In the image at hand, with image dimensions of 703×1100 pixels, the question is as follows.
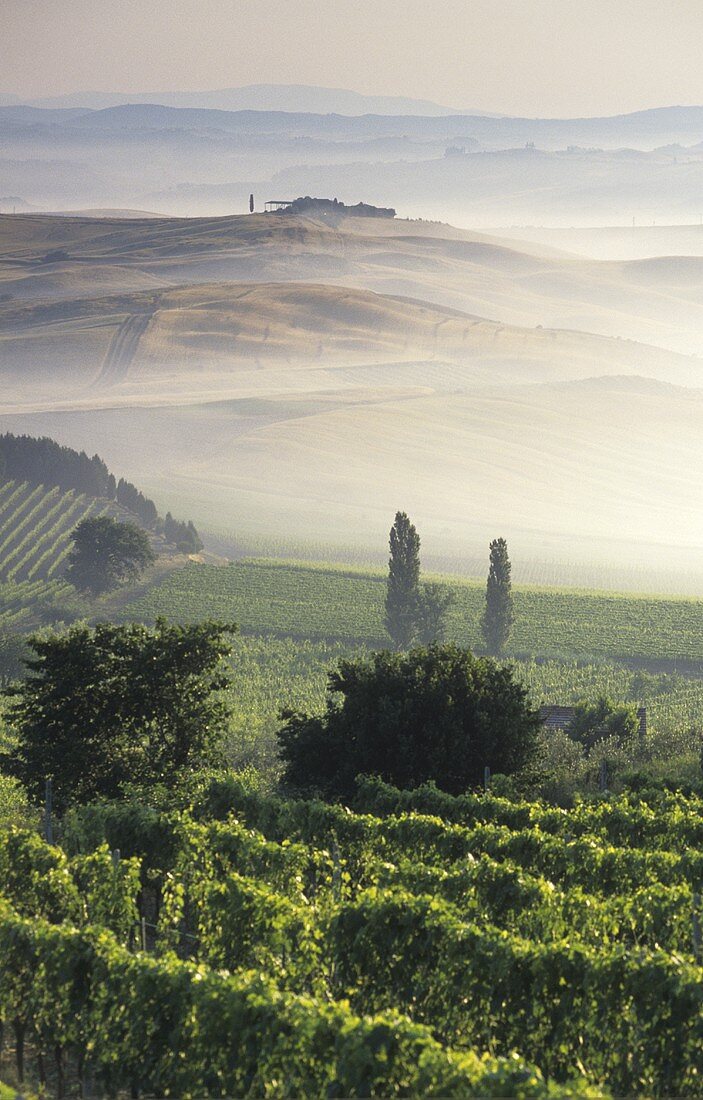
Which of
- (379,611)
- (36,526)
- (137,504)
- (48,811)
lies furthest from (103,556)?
(48,811)

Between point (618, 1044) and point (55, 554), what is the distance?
413 ft

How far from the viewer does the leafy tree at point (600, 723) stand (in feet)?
199

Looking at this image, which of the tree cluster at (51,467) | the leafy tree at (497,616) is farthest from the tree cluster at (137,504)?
the leafy tree at (497,616)

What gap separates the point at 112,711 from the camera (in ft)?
135

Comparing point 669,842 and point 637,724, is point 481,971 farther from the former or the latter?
point 637,724

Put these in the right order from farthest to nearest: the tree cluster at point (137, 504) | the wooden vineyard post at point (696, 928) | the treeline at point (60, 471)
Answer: the treeline at point (60, 471), the tree cluster at point (137, 504), the wooden vineyard post at point (696, 928)

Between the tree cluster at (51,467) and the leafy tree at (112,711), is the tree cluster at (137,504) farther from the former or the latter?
the leafy tree at (112,711)

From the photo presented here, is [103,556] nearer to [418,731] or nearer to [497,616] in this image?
[497,616]

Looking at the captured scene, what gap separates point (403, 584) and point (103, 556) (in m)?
36.6

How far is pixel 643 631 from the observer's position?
4242 inches

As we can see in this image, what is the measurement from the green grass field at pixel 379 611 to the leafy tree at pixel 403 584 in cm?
268

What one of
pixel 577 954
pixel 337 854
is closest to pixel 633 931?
pixel 577 954

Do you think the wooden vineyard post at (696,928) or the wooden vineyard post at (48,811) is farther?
the wooden vineyard post at (48,811)

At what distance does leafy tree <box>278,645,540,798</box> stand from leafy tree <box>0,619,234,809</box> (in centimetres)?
371
